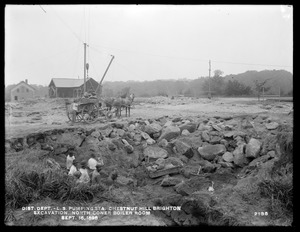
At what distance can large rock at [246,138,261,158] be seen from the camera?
16.9 feet

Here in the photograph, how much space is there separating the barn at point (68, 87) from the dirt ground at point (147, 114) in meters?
0.24

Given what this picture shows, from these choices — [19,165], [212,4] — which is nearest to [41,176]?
[19,165]

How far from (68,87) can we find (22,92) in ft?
3.04

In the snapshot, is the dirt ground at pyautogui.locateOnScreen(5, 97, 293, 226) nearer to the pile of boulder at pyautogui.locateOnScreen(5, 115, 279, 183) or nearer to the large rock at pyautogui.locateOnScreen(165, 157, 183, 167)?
the pile of boulder at pyautogui.locateOnScreen(5, 115, 279, 183)

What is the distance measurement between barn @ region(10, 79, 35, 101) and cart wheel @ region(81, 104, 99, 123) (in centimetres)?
113

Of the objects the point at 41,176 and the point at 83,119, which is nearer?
the point at 41,176

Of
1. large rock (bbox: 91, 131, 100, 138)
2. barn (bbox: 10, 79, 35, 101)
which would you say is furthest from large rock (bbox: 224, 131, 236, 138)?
barn (bbox: 10, 79, 35, 101)

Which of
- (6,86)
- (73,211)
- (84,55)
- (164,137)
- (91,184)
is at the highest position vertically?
(84,55)

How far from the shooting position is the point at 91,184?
4.42 meters

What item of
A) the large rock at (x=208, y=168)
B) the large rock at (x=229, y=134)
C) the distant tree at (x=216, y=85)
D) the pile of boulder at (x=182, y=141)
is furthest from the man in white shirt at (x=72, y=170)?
the large rock at (x=229, y=134)

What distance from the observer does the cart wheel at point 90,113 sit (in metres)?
5.28

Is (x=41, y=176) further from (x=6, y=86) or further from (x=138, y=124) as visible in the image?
(x=138, y=124)

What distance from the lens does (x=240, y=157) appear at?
5.28 m

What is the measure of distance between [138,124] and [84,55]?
6.23ft
